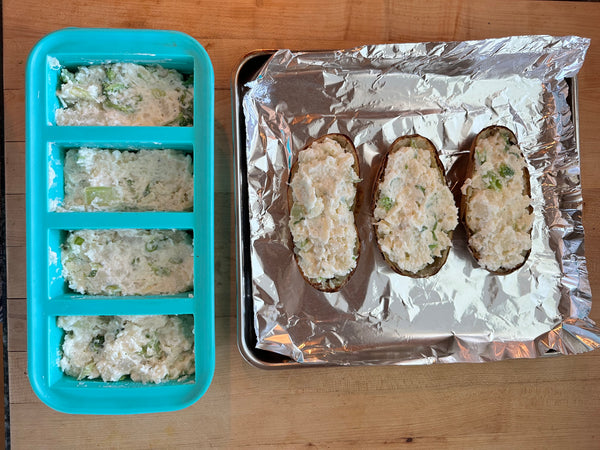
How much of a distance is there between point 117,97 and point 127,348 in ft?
2.66

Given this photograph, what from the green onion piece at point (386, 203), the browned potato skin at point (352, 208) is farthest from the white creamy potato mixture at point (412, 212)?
the browned potato skin at point (352, 208)

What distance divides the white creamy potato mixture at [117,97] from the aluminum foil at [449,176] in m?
0.29

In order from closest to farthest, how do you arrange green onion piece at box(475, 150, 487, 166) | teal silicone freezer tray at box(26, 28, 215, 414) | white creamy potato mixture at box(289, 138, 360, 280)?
teal silicone freezer tray at box(26, 28, 215, 414), white creamy potato mixture at box(289, 138, 360, 280), green onion piece at box(475, 150, 487, 166)

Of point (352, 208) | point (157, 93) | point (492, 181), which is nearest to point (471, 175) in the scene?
point (492, 181)

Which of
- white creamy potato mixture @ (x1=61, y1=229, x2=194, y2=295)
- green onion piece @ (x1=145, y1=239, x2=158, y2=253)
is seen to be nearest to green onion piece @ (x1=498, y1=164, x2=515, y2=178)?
white creamy potato mixture @ (x1=61, y1=229, x2=194, y2=295)

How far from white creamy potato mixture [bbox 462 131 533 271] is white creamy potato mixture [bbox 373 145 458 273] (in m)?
0.09

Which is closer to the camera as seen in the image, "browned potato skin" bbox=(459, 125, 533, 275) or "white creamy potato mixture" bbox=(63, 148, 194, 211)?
"white creamy potato mixture" bbox=(63, 148, 194, 211)

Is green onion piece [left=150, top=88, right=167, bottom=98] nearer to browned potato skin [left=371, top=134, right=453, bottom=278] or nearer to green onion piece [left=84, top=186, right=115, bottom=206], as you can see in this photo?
green onion piece [left=84, top=186, right=115, bottom=206]

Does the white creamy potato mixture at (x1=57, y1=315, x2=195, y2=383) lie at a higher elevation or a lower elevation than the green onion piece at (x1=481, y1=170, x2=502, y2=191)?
lower

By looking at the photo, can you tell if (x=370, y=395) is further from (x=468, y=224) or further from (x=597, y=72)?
(x=597, y=72)

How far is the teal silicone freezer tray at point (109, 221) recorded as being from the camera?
125cm

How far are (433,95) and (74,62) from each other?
1.26m

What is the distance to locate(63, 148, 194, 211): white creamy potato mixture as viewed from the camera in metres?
1.31

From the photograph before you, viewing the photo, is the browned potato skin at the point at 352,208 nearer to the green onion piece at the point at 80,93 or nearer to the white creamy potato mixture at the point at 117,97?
the white creamy potato mixture at the point at 117,97
